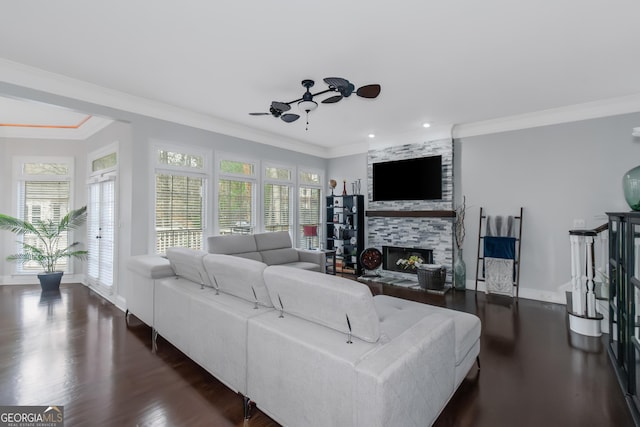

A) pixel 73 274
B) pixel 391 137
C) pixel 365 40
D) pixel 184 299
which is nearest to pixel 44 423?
pixel 184 299

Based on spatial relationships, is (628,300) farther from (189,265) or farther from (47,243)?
(47,243)

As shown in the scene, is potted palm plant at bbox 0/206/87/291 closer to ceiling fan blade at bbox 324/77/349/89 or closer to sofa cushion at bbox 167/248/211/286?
sofa cushion at bbox 167/248/211/286

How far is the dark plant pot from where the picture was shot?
5113 millimetres

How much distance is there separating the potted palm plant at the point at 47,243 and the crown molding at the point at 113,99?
268cm

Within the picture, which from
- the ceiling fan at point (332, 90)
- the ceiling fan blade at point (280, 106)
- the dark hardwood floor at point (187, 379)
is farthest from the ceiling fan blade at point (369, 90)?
the dark hardwood floor at point (187, 379)

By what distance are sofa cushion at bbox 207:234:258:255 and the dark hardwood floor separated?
1.45 m

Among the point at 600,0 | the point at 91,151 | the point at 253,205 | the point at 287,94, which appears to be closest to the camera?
the point at 600,0

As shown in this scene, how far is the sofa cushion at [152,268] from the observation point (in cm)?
318

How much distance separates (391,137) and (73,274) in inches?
275

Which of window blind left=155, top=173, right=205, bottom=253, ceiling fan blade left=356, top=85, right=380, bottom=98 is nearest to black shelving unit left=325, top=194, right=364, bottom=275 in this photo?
window blind left=155, top=173, right=205, bottom=253

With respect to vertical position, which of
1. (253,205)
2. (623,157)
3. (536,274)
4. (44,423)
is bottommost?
(44,423)

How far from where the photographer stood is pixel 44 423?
2.00m

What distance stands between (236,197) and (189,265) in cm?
288

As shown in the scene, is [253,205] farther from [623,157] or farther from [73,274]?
[623,157]
